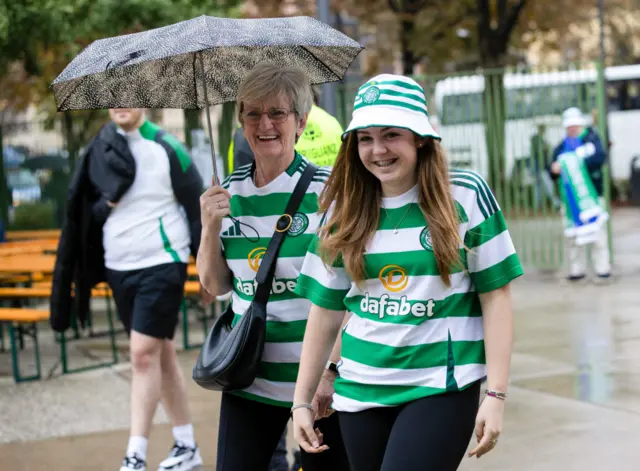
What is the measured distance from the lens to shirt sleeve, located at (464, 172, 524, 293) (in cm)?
300

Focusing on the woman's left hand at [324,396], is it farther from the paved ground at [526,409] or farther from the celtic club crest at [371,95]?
the paved ground at [526,409]

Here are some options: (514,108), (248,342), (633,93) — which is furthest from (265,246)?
(633,93)

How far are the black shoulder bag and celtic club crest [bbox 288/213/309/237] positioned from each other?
0.05 ft

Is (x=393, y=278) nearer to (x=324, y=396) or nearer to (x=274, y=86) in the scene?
(x=324, y=396)

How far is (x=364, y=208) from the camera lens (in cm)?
312

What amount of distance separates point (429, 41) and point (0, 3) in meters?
16.5

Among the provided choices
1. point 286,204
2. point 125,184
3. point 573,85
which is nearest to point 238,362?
point 286,204

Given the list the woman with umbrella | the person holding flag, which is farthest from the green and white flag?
the woman with umbrella

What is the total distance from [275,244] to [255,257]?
118 millimetres

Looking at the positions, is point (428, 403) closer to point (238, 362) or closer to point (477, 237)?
point (477, 237)

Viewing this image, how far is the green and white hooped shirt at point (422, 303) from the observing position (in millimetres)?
2986

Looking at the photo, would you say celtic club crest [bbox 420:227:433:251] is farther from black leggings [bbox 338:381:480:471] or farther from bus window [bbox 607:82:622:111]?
bus window [bbox 607:82:622:111]

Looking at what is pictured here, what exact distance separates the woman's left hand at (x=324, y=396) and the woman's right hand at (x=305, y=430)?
99 mm

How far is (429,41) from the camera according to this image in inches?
1030
